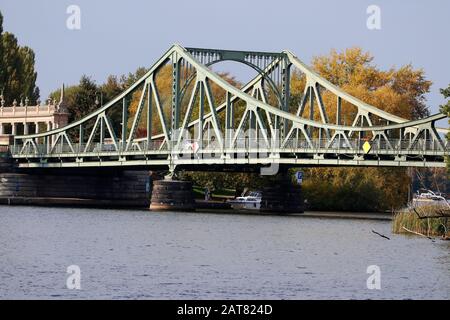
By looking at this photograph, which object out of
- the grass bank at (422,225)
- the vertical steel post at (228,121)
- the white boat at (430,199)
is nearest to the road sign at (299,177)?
the vertical steel post at (228,121)

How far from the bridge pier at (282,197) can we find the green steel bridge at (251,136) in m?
4.20

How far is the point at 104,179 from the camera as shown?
135m

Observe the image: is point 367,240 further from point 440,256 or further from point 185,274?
point 185,274

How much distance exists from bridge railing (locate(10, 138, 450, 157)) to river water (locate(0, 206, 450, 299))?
21.1 feet

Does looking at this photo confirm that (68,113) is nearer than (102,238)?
No

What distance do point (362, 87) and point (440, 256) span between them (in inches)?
2615

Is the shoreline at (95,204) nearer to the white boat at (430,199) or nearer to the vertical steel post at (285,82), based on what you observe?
the vertical steel post at (285,82)

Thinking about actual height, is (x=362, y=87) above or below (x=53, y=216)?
above

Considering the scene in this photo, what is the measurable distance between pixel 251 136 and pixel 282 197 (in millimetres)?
5530

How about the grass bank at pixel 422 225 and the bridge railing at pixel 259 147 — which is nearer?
the grass bank at pixel 422 225

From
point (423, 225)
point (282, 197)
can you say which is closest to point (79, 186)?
point (282, 197)

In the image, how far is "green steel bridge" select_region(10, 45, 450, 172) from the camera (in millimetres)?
101194

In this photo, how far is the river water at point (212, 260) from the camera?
52.7 m
